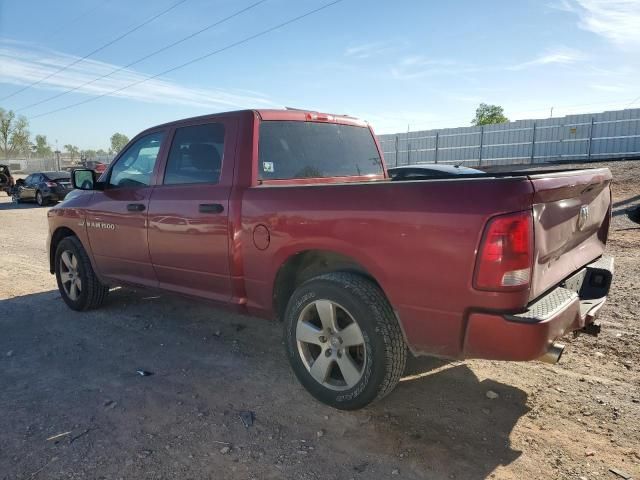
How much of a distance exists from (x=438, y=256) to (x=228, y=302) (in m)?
1.88

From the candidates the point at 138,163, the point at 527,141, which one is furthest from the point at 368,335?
the point at 527,141

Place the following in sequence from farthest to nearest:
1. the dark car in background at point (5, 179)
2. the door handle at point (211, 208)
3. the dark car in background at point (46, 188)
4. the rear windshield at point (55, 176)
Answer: the dark car in background at point (5, 179) < the rear windshield at point (55, 176) < the dark car in background at point (46, 188) < the door handle at point (211, 208)

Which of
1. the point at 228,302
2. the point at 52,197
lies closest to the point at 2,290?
the point at 228,302

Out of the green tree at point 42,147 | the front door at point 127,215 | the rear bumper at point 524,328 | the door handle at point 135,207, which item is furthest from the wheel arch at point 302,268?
the green tree at point 42,147

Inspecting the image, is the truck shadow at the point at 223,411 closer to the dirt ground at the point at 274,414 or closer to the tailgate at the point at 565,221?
the dirt ground at the point at 274,414

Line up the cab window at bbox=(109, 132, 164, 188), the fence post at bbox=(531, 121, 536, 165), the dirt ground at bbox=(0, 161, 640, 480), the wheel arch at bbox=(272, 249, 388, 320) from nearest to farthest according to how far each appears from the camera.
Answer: the dirt ground at bbox=(0, 161, 640, 480)
the wheel arch at bbox=(272, 249, 388, 320)
the cab window at bbox=(109, 132, 164, 188)
the fence post at bbox=(531, 121, 536, 165)

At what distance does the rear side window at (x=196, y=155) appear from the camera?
383 centimetres

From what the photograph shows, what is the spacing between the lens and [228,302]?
148 inches

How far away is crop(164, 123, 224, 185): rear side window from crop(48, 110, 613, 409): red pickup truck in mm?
16

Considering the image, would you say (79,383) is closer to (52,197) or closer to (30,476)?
(30,476)

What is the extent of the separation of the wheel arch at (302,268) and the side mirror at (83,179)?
260 cm

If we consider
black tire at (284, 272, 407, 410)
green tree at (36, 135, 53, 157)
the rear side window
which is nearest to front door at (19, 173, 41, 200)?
the rear side window

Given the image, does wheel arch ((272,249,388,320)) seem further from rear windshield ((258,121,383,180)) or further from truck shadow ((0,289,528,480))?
rear windshield ((258,121,383,180))

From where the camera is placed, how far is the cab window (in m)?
4.42
